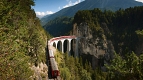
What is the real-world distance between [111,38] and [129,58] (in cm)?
10866

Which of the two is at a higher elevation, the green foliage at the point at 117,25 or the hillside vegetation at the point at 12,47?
the green foliage at the point at 117,25

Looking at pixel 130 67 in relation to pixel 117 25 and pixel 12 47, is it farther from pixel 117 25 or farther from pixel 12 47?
pixel 117 25

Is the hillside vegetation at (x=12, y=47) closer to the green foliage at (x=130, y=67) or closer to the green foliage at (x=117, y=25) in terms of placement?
the green foliage at (x=130, y=67)

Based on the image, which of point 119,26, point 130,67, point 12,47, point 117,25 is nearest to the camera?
point 12,47

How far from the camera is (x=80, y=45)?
4562 inches

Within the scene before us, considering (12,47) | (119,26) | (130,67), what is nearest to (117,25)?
(119,26)

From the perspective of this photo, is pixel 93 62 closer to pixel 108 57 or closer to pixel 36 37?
pixel 108 57

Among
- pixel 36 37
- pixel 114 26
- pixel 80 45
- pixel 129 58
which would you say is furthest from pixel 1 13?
pixel 114 26

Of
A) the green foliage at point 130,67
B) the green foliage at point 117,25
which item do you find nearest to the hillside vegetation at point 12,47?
the green foliage at point 130,67

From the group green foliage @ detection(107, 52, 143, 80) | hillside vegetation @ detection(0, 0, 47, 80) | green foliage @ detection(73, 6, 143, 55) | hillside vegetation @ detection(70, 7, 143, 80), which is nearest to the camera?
hillside vegetation @ detection(0, 0, 47, 80)

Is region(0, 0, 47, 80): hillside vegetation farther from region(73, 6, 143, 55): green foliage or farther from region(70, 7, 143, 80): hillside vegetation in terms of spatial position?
region(73, 6, 143, 55): green foliage

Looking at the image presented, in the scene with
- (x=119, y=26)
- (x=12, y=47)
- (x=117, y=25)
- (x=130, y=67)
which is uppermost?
(x=117, y=25)

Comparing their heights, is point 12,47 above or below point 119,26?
below

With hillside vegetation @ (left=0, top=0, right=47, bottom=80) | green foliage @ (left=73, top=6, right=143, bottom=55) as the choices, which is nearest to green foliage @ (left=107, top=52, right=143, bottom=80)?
hillside vegetation @ (left=0, top=0, right=47, bottom=80)
